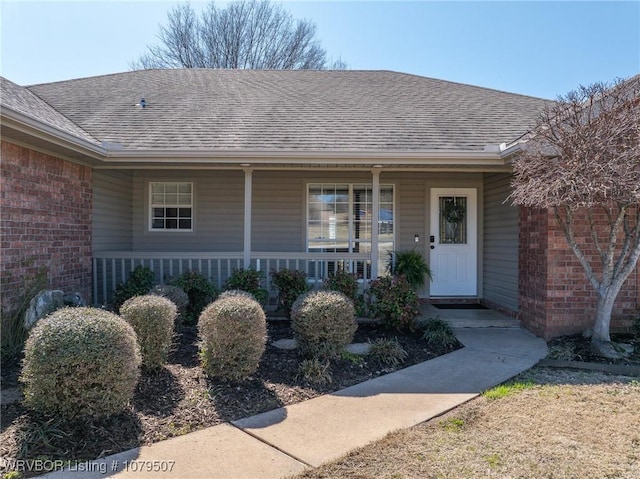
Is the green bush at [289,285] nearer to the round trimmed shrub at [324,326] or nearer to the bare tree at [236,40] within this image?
the round trimmed shrub at [324,326]

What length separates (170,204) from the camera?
838 cm

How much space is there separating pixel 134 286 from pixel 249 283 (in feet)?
5.90

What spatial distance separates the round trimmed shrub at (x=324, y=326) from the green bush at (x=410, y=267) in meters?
2.72

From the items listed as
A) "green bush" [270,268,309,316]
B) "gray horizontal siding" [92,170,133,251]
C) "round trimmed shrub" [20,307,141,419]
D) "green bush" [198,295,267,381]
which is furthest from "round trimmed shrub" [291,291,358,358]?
"gray horizontal siding" [92,170,133,251]

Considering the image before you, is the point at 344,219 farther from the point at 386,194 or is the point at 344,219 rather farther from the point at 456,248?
the point at 456,248

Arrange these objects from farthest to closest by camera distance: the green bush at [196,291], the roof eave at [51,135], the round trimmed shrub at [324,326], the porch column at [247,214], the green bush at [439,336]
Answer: the porch column at [247,214] → the green bush at [196,291] → the green bush at [439,336] → the round trimmed shrub at [324,326] → the roof eave at [51,135]

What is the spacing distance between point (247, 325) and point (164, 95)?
7.02m

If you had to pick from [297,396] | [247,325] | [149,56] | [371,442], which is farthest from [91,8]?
[149,56]

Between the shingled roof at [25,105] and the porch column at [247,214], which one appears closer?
the shingled roof at [25,105]

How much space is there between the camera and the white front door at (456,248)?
8.11m

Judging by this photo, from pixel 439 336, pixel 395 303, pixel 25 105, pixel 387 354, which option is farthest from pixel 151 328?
pixel 25 105

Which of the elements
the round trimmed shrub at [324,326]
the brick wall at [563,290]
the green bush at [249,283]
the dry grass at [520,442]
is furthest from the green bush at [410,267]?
the dry grass at [520,442]

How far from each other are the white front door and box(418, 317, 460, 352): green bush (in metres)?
2.21

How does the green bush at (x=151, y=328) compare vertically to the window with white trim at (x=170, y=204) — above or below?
below
